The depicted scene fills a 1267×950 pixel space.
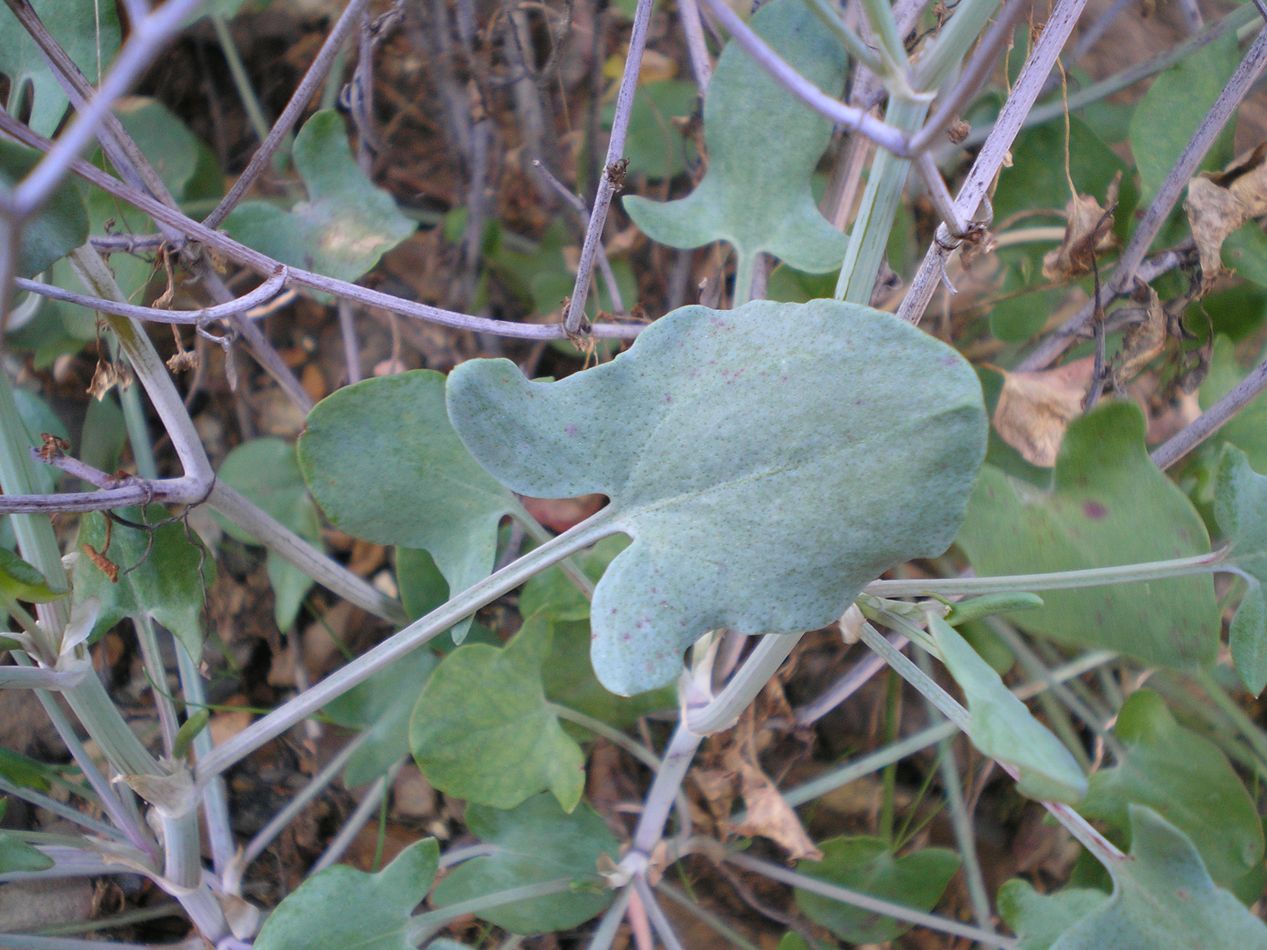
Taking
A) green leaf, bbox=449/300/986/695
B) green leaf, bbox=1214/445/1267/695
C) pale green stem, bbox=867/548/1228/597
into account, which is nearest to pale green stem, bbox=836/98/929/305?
green leaf, bbox=449/300/986/695

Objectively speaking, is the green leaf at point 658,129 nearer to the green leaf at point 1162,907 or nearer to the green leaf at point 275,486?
the green leaf at point 275,486

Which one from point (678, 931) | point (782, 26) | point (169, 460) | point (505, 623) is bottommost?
point (678, 931)

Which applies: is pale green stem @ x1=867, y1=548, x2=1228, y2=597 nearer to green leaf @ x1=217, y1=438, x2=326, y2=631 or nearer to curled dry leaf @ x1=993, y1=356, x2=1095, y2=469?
curled dry leaf @ x1=993, y1=356, x2=1095, y2=469

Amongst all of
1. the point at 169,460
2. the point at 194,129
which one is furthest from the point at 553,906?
Result: the point at 194,129

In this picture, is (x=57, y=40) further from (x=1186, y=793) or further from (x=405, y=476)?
(x=1186, y=793)

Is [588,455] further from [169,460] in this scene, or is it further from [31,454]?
[169,460]

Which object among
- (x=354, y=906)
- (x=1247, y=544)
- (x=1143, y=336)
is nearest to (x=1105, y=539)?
(x=1247, y=544)
